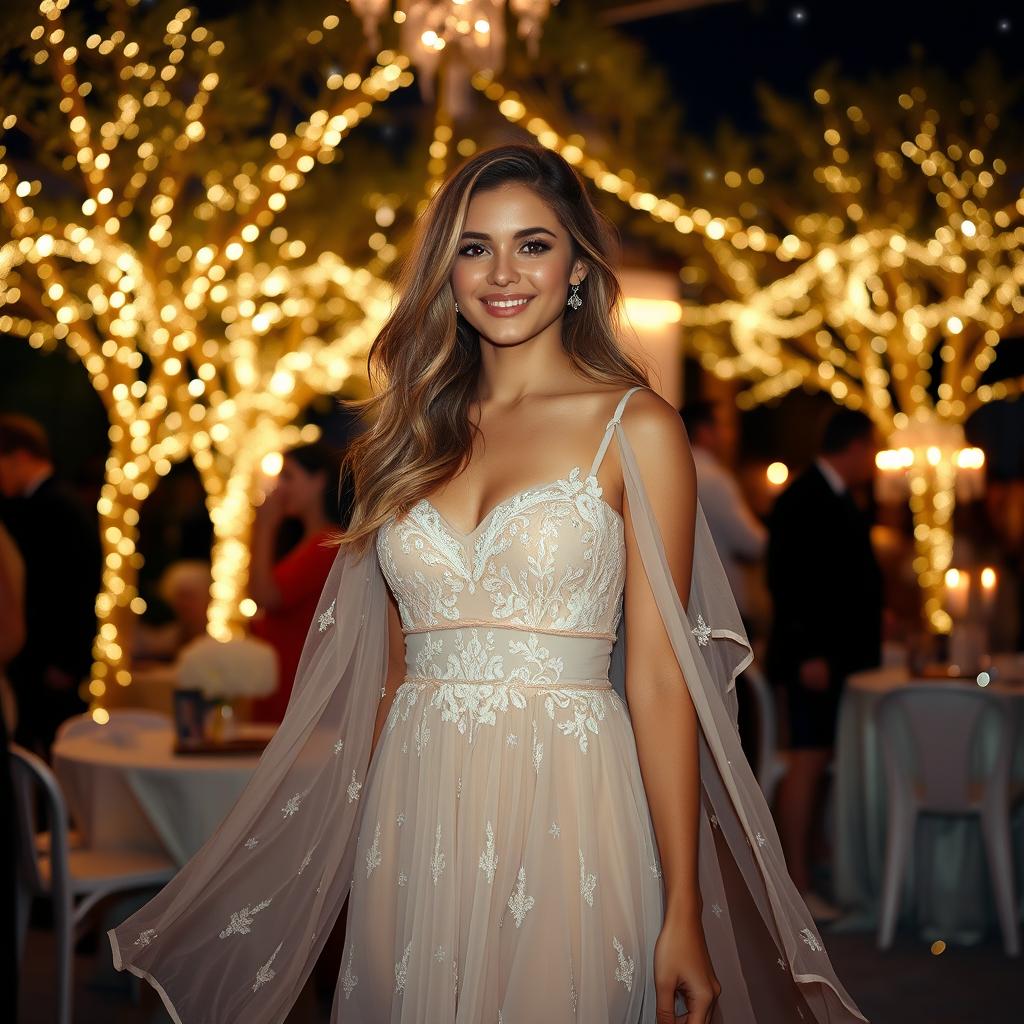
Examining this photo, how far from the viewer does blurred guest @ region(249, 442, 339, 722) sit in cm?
480

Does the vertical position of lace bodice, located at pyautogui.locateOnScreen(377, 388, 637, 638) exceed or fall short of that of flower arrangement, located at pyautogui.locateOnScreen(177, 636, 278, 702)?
it exceeds it

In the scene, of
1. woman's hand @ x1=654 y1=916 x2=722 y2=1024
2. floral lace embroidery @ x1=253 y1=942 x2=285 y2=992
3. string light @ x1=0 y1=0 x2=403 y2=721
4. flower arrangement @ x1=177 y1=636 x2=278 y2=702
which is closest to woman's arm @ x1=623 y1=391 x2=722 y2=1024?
woman's hand @ x1=654 y1=916 x2=722 y2=1024

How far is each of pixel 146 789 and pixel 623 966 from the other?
2.32 m

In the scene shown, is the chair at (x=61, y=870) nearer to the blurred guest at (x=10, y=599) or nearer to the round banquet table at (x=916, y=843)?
the blurred guest at (x=10, y=599)

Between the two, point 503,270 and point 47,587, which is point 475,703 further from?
point 47,587

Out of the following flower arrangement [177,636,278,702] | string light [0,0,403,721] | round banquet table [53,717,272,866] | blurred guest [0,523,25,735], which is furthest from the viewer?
string light [0,0,403,721]

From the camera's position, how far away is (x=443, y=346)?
8.21ft

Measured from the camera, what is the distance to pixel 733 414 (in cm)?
1440

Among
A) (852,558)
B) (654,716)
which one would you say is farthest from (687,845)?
(852,558)

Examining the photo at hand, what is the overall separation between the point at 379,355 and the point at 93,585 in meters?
3.53

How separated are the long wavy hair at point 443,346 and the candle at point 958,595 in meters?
3.63

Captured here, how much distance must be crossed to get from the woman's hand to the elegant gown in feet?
0.24

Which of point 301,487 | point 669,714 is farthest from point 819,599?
point 669,714

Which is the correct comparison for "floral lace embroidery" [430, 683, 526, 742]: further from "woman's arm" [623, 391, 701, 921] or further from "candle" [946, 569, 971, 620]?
"candle" [946, 569, 971, 620]
